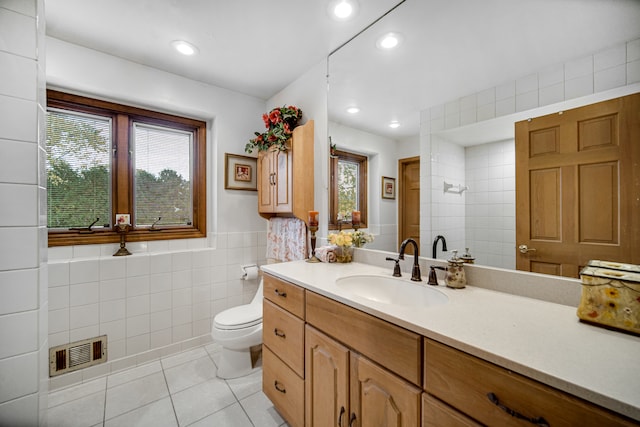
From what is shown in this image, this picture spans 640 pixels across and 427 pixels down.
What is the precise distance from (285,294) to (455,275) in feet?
2.67

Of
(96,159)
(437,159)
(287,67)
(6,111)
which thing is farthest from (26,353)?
(287,67)

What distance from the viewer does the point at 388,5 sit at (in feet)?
4.66

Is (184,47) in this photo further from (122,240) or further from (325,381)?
(325,381)

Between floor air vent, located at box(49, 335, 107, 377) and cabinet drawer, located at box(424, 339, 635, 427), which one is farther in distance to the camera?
floor air vent, located at box(49, 335, 107, 377)

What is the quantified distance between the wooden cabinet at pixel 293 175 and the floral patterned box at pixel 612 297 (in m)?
1.49

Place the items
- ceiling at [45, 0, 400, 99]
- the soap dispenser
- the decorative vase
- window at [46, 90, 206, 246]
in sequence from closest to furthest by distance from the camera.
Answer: the soap dispenser
ceiling at [45, 0, 400, 99]
the decorative vase
window at [46, 90, 206, 246]

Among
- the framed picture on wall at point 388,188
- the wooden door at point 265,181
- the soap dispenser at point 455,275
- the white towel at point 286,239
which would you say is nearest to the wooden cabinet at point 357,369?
the soap dispenser at point 455,275

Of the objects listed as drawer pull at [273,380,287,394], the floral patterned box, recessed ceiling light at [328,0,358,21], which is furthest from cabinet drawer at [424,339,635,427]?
recessed ceiling light at [328,0,358,21]

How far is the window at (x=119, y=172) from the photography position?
1.79 m

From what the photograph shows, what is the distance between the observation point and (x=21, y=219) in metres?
0.79

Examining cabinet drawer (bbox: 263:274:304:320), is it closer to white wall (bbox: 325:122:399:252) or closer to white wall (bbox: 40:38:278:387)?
white wall (bbox: 325:122:399:252)

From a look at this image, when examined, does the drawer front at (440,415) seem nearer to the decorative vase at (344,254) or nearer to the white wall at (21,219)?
the decorative vase at (344,254)

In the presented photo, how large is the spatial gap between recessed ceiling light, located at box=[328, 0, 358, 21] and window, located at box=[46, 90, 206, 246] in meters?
1.51

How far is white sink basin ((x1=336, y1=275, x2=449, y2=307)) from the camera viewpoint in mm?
1122
